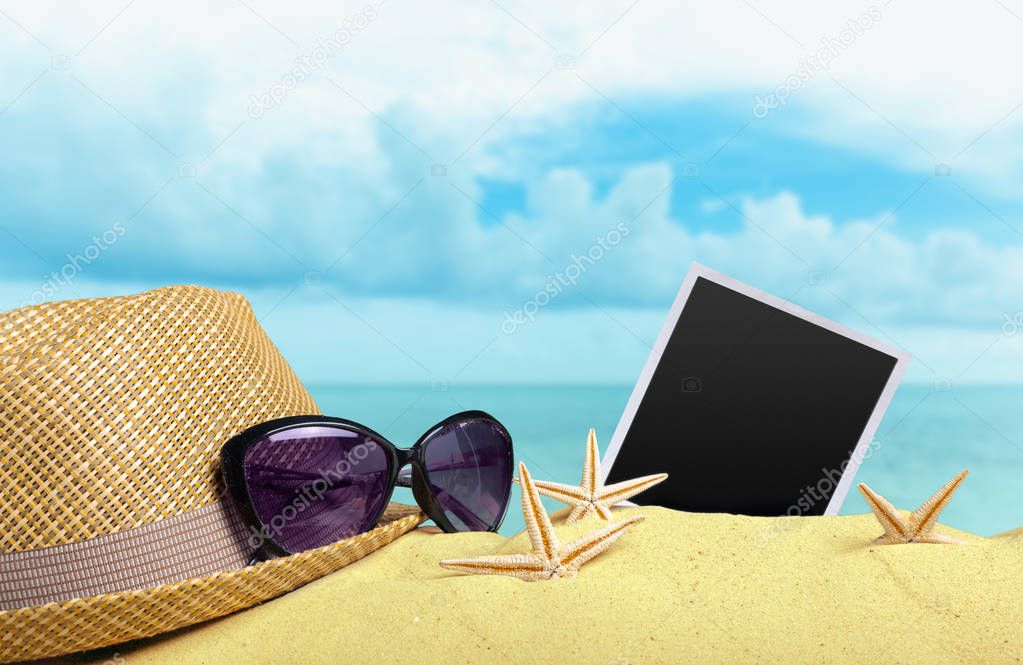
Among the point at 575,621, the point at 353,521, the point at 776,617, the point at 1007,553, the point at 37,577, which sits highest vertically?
the point at 1007,553

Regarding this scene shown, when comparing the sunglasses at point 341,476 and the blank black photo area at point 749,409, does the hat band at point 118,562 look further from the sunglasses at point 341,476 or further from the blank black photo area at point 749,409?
the blank black photo area at point 749,409

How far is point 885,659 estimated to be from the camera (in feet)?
4.95

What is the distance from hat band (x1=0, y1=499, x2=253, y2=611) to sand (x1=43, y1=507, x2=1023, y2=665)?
162 mm

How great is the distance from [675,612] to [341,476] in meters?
0.94

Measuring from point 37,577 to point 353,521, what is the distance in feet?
2.41

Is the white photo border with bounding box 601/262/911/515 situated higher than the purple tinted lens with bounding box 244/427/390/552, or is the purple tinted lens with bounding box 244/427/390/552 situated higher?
the white photo border with bounding box 601/262/911/515

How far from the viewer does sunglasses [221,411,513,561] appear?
2014 mm

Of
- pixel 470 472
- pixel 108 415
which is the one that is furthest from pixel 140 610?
pixel 470 472

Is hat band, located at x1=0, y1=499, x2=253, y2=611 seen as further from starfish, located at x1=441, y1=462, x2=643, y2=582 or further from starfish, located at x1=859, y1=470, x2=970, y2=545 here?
starfish, located at x1=859, y1=470, x2=970, y2=545

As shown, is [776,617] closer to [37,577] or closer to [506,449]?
[506,449]

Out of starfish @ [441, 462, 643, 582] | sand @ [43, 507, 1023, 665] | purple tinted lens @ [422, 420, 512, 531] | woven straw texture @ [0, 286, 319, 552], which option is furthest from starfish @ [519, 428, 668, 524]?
woven straw texture @ [0, 286, 319, 552]

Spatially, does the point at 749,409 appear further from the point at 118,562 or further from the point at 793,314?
the point at 118,562

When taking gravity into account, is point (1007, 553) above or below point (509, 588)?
above

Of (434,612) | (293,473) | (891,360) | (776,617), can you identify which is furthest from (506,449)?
(891,360)
